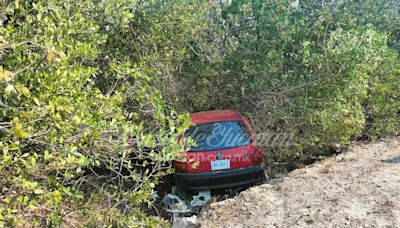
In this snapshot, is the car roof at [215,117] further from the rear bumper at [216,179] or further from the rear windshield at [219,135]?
the rear bumper at [216,179]

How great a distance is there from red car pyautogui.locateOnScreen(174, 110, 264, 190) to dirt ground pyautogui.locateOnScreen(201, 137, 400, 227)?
16.7 inches

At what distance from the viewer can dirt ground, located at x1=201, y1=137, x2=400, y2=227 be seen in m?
4.87

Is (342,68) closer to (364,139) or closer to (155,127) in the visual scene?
(364,139)

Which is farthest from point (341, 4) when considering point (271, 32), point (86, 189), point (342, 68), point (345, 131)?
point (86, 189)

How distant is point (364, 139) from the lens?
9445 mm

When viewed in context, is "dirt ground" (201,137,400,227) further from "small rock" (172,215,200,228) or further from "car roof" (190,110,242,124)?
"car roof" (190,110,242,124)

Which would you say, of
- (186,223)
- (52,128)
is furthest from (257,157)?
(52,128)

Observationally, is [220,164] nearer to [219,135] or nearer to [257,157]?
[219,135]

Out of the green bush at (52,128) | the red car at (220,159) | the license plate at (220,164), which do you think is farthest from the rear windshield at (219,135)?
the green bush at (52,128)

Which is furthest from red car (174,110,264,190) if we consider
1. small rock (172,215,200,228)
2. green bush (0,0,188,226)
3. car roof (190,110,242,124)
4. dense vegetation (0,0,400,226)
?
green bush (0,0,188,226)

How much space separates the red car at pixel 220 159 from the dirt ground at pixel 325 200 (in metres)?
0.42

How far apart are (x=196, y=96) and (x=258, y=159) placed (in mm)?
3462

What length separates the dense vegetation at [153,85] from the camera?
3.70 meters

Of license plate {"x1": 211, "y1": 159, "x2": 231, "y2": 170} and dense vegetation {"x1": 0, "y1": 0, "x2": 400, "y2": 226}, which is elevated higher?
dense vegetation {"x1": 0, "y1": 0, "x2": 400, "y2": 226}
